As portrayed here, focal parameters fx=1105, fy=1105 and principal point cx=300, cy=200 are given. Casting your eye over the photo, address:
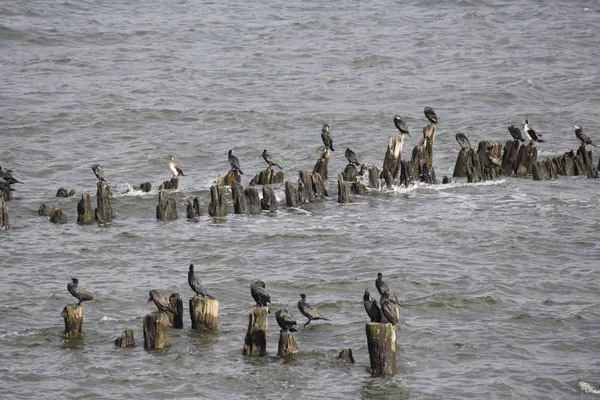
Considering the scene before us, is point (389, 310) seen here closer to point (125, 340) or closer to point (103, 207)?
point (125, 340)

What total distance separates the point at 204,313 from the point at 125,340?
1.21m

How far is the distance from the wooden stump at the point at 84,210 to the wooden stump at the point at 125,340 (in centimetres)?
699

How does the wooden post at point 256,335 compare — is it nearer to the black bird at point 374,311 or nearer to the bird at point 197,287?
the black bird at point 374,311

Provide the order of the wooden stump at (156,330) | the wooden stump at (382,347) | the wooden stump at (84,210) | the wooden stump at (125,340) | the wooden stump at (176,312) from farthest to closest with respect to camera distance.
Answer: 1. the wooden stump at (84,210)
2. the wooden stump at (176,312)
3. the wooden stump at (125,340)
4. the wooden stump at (156,330)
5. the wooden stump at (382,347)

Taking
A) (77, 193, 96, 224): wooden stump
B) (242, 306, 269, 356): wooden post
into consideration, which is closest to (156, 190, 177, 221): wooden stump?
(77, 193, 96, 224): wooden stump

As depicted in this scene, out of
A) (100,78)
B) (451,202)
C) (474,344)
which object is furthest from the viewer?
(100,78)

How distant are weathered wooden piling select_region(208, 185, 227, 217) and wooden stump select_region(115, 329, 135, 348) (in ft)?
Result: 22.7

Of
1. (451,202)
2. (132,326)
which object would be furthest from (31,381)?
(451,202)

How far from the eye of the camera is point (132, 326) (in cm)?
1678

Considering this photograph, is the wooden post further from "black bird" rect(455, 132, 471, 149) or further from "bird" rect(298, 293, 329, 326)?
"black bird" rect(455, 132, 471, 149)

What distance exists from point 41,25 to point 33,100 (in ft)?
40.2

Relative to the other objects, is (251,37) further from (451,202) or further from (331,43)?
(451,202)

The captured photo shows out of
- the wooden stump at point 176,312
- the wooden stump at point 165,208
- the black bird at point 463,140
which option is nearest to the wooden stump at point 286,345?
the wooden stump at point 176,312

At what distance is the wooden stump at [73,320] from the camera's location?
627 inches
